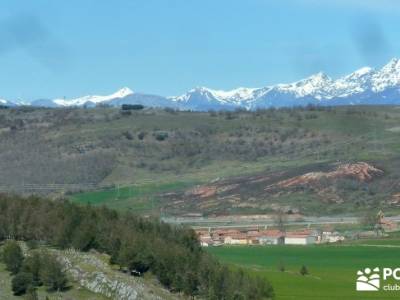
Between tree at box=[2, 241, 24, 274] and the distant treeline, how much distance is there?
3.74 m

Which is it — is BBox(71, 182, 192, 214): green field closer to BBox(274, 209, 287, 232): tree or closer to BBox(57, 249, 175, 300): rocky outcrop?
BBox(274, 209, 287, 232): tree

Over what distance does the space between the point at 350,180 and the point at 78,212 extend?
257 ft

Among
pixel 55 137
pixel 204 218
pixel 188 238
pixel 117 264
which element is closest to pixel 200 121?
pixel 55 137

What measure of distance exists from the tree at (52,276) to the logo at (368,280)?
1589cm

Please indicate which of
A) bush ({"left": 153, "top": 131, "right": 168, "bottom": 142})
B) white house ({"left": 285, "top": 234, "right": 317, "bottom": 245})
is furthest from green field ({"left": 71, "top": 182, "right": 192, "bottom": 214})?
bush ({"left": 153, "top": 131, "right": 168, "bottom": 142})

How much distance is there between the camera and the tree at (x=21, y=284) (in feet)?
128

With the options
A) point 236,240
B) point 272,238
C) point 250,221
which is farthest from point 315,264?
point 250,221

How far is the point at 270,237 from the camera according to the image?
93188 millimetres

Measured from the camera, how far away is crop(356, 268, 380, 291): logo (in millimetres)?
52175

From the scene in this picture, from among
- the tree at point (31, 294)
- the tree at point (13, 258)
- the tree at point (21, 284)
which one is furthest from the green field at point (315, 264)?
the tree at point (31, 294)

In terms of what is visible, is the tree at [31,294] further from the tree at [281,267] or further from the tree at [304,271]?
the tree at [281,267]

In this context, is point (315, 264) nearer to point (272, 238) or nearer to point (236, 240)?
point (236, 240)

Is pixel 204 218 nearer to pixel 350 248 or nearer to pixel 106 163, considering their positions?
pixel 350 248

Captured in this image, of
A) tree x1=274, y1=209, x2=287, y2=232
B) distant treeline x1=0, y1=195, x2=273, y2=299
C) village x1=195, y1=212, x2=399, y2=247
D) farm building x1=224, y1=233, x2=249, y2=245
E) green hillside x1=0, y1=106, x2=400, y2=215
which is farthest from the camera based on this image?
green hillside x1=0, y1=106, x2=400, y2=215
